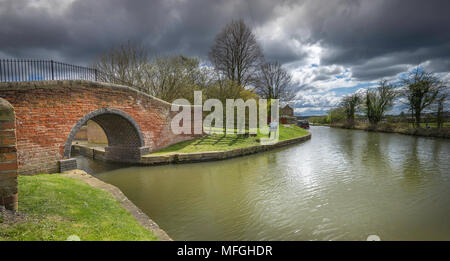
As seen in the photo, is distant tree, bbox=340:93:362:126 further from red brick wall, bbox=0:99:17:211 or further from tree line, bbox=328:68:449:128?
red brick wall, bbox=0:99:17:211

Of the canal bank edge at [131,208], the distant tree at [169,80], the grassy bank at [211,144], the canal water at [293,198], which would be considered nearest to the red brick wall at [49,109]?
the canal bank edge at [131,208]

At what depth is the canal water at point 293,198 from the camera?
194 inches

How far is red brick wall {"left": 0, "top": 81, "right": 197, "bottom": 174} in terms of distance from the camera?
23.7 ft

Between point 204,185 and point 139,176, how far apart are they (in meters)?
3.31

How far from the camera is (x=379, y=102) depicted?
112 ft

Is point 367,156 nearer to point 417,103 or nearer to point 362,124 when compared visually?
point 417,103

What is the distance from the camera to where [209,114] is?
1650 cm

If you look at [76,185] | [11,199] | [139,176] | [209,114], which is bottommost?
[139,176]

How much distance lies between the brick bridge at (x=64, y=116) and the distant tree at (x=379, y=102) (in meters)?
36.6

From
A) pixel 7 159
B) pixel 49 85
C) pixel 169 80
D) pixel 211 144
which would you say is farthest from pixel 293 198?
pixel 169 80

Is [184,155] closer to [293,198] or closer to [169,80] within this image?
[293,198]

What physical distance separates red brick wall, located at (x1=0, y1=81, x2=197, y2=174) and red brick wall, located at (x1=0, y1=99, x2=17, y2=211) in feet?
17.9

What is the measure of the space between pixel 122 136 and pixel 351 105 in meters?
43.0
